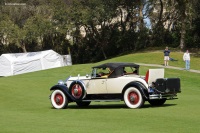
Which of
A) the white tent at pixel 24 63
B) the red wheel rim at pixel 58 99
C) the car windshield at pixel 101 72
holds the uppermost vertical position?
the car windshield at pixel 101 72

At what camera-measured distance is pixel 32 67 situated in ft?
175

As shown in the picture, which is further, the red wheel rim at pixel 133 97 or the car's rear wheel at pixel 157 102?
the car's rear wheel at pixel 157 102

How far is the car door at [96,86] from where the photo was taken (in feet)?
59.6

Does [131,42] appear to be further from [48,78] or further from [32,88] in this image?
[32,88]

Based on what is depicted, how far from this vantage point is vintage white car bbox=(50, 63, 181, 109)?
678 inches

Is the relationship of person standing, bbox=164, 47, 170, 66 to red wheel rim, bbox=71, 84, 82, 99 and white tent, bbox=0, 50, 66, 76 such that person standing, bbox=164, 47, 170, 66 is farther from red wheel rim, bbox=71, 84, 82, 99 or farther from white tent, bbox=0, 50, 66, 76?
red wheel rim, bbox=71, 84, 82, 99

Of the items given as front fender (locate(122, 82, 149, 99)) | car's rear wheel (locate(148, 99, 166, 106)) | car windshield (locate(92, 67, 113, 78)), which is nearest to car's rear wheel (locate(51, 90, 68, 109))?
car windshield (locate(92, 67, 113, 78))

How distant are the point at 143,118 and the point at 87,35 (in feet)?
184

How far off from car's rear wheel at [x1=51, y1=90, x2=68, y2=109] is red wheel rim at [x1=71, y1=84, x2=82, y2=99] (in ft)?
1.34

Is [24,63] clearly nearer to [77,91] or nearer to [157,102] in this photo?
[77,91]

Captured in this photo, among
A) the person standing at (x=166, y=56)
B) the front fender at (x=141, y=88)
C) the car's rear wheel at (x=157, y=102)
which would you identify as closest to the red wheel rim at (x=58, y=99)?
the front fender at (x=141, y=88)

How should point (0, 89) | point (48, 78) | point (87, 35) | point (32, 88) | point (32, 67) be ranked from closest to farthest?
point (0, 89) < point (32, 88) < point (48, 78) < point (32, 67) < point (87, 35)

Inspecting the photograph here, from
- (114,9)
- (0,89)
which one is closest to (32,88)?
(0,89)

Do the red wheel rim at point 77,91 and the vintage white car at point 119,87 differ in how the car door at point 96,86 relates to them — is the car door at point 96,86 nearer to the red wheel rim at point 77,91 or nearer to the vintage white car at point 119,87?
the vintage white car at point 119,87
